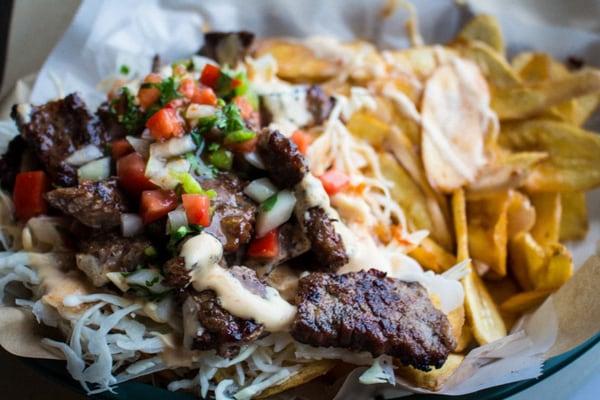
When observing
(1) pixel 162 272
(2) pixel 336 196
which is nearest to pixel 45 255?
(1) pixel 162 272

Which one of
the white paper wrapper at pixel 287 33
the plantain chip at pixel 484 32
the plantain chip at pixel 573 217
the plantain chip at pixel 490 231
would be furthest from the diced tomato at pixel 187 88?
the plantain chip at pixel 573 217

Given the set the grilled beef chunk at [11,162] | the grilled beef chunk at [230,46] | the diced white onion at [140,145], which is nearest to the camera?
the diced white onion at [140,145]

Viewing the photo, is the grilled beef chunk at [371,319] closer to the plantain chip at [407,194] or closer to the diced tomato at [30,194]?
the plantain chip at [407,194]

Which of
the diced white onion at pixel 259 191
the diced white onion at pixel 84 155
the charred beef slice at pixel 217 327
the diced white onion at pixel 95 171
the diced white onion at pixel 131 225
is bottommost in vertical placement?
the charred beef slice at pixel 217 327

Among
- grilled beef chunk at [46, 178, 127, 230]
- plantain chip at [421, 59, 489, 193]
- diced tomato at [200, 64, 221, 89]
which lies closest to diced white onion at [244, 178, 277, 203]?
grilled beef chunk at [46, 178, 127, 230]

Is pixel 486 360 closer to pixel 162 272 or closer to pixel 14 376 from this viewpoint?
pixel 162 272

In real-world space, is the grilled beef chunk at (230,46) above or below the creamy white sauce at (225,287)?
above

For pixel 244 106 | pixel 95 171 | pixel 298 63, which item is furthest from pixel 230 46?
pixel 95 171
